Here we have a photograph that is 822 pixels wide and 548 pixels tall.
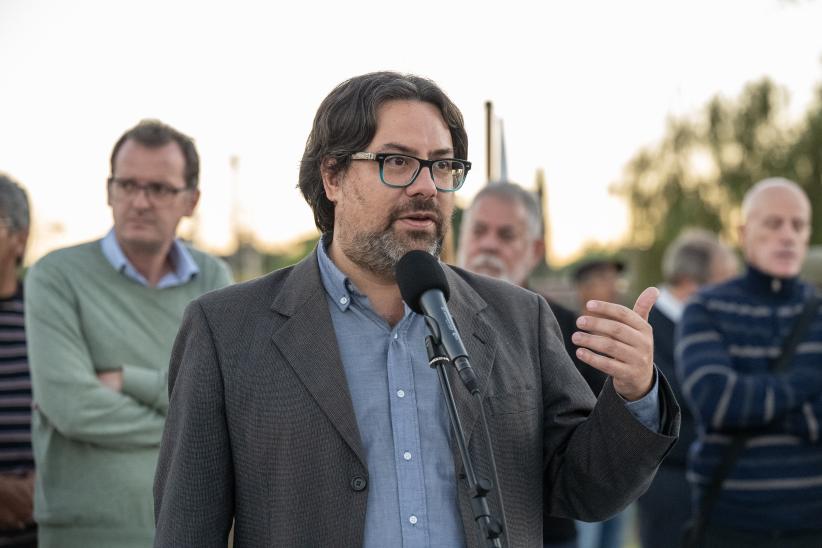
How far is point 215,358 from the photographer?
2.70 metres

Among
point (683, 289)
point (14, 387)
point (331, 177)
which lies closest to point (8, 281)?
point (14, 387)

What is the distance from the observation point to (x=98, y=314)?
4.04 meters

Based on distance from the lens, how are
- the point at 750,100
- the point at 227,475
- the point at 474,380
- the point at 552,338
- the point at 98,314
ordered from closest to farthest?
the point at 474,380, the point at 227,475, the point at 552,338, the point at 98,314, the point at 750,100

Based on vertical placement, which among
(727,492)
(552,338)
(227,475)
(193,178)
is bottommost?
(727,492)

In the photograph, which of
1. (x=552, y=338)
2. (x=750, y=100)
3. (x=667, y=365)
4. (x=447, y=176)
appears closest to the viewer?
(x=447, y=176)

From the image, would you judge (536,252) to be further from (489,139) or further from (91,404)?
(91,404)

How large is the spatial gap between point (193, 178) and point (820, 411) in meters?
2.96

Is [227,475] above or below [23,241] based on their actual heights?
below

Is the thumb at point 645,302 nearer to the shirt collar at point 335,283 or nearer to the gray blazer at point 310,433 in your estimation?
the gray blazer at point 310,433

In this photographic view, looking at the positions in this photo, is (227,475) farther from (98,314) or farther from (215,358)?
(98,314)

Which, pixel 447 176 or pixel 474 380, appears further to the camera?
pixel 447 176

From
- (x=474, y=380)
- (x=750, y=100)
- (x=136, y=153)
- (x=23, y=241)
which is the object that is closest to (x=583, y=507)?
(x=474, y=380)

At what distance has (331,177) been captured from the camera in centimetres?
306

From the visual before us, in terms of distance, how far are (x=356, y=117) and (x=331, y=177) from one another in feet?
0.76
